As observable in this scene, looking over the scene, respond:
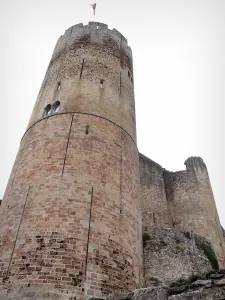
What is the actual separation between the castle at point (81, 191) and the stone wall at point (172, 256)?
0.05 meters

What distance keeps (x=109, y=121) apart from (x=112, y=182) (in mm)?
2409

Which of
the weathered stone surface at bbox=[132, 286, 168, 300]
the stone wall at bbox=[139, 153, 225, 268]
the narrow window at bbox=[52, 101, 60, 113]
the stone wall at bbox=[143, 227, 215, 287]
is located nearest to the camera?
the weathered stone surface at bbox=[132, 286, 168, 300]

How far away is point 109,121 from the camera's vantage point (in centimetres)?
1151

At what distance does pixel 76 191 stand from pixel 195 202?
11.1 metres

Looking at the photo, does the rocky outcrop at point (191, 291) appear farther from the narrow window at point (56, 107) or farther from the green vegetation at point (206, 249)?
the green vegetation at point (206, 249)

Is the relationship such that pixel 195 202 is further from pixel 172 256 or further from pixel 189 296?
pixel 189 296

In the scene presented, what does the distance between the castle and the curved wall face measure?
5.26 m

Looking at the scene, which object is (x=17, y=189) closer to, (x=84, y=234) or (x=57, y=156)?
(x=57, y=156)

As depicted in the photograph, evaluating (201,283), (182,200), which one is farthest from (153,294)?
(182,200)

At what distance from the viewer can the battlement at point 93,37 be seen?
14.5 metres

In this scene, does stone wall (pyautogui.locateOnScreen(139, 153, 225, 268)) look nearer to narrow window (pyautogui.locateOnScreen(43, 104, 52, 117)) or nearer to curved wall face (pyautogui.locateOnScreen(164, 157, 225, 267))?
curved wall face (pyautogui.locateOnScreen(164, 157, 225, 267))

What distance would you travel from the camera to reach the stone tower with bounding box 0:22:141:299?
772 cm

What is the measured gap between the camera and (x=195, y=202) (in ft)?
61.3

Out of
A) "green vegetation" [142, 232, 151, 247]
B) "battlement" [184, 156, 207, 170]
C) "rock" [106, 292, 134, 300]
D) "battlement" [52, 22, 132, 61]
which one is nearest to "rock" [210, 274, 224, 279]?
"rock" [106, 292, 134, 300]
